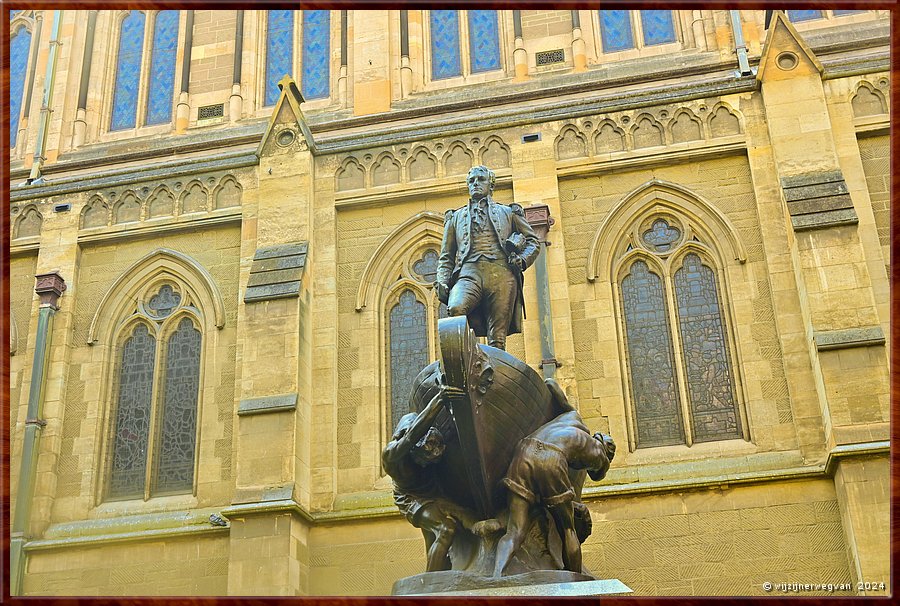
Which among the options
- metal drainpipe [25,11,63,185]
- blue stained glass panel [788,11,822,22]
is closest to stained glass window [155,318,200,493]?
metal drainpipe [25,11,63,185]

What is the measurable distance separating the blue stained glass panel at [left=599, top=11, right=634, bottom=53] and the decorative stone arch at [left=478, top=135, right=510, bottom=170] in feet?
12.3

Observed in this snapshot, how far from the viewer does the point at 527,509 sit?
5.71 metres

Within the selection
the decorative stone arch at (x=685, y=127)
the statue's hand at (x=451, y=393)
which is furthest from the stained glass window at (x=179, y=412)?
the statue's hand at (x=451, y=393)

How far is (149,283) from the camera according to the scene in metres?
16.1

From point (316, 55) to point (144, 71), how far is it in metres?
3.52

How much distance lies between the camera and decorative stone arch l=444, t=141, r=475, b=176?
50.6 feet

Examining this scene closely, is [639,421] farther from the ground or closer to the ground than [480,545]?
farther from the ground

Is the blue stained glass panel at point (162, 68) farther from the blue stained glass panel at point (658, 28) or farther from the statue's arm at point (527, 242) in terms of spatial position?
the statue's arm at point (527, 242)

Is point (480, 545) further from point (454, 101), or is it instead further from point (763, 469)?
point (454, 101)

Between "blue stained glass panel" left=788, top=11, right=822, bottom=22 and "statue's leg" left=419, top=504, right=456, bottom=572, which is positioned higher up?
"blue stained glass panel" left=788, top=11, right=822, bottom=22

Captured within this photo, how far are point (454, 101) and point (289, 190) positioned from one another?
3720 millimetres

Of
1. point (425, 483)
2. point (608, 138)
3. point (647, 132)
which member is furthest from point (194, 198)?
point (425, 483)

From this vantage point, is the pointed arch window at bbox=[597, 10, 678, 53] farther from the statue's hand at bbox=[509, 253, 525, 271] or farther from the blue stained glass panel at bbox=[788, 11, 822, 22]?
the statue's hand at bbox=[509, 253, 525, 271]

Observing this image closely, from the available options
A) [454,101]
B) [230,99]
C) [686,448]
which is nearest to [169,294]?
[230,99]
